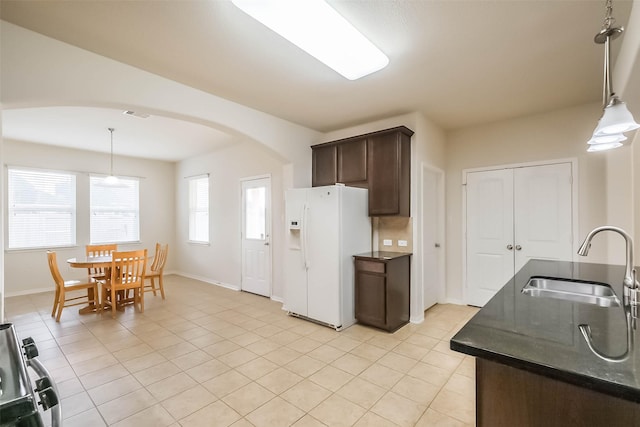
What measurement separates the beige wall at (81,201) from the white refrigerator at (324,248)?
15.1 ft

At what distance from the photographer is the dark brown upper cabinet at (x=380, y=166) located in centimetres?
360

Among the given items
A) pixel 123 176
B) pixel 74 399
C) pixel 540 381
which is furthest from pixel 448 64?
pixel 123 176

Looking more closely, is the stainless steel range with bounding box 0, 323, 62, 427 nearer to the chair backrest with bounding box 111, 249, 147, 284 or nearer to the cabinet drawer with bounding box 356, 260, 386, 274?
the cabinet drawer with bounding box 356, 260, 386, 274

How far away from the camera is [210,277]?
619cm

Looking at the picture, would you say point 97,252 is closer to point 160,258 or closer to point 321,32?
point 160,258

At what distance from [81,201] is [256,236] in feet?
12.5

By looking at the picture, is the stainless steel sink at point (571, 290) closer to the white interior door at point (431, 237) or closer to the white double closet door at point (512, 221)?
the white interior door at point (431, 237)

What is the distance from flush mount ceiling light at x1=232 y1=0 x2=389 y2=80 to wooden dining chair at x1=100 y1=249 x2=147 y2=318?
379 cm

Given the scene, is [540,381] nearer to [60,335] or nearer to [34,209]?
[60,335]

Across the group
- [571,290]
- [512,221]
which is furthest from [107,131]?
[512,221]

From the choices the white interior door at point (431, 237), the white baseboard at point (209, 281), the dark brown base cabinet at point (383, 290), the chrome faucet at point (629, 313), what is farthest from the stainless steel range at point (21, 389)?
the white baseboard at point (209, 281)

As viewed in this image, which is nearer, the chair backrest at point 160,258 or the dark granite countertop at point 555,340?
the dark granite countertop at point 555,340

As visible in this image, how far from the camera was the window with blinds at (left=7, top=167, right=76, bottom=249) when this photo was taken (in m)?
5.11

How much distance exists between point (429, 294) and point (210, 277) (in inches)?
177
